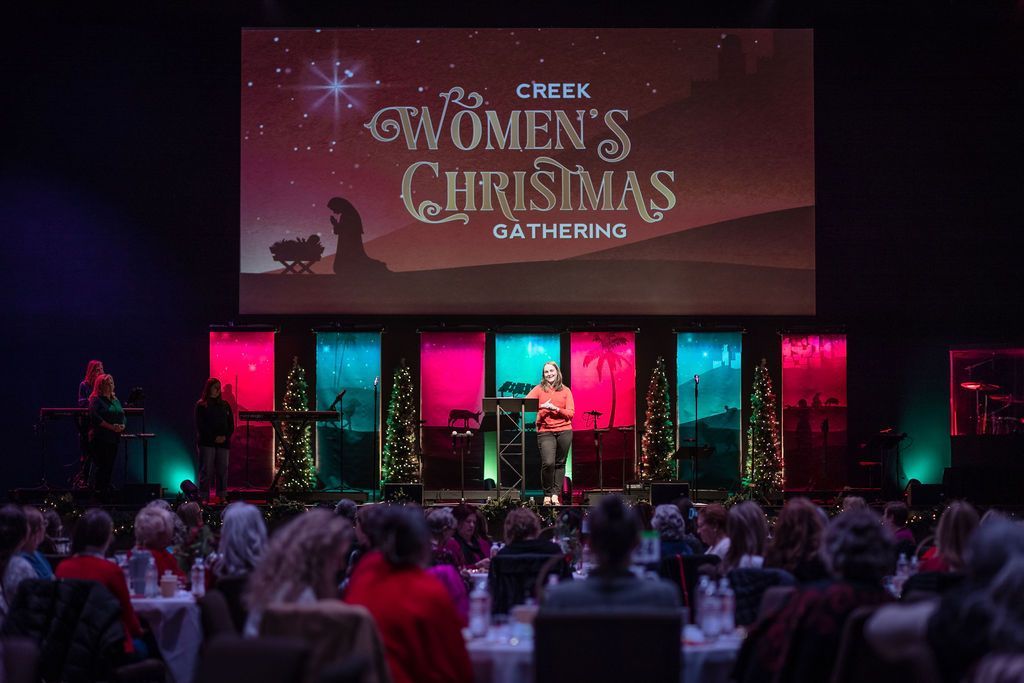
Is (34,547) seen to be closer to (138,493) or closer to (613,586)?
(613,586)

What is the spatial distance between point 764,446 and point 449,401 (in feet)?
13.4

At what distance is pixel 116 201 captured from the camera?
1548 cm

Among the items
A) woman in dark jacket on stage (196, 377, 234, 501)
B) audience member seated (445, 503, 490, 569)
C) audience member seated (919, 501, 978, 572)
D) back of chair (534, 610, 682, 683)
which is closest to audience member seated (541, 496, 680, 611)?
back of chair (534, 610, 682, 683)

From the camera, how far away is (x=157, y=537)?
6.71 metres

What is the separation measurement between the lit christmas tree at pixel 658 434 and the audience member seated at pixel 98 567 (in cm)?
931

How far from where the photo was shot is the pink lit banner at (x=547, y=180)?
15.1 meters

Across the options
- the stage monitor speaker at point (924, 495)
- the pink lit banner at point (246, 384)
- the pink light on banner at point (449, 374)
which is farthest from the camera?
the pink light on banner at point (449, 374)

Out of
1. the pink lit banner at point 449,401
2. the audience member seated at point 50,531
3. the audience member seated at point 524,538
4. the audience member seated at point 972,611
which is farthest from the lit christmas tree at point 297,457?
the audience member seated at point 972,611

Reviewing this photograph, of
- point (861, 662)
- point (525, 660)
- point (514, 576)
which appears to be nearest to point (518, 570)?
point (514, 576)

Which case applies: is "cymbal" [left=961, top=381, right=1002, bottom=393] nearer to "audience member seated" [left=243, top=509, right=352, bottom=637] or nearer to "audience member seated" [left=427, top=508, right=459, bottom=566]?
"audience member seated" [left=427, top=508, right=459, bottom=566]

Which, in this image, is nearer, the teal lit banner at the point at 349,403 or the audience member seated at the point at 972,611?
the audience member seated at the point at 972,611

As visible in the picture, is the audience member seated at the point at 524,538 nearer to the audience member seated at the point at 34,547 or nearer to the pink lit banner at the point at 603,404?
the audience member seated at the point at 34,547

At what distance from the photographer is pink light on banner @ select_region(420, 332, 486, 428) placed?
1491 cm

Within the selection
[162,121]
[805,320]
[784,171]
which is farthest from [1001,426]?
[162,121]
